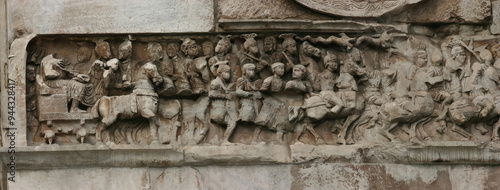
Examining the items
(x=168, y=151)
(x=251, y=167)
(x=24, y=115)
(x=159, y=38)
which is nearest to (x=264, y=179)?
(x=251, y=167)

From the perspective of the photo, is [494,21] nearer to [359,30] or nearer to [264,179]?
[359,30]

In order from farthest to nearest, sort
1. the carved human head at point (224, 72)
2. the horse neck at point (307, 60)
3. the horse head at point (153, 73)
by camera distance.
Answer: the horse neck at point (307, 60) < the carved human head at point (224, 72) < the horse head at point (153, 73)

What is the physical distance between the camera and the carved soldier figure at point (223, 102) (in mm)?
9422

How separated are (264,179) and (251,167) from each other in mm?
152

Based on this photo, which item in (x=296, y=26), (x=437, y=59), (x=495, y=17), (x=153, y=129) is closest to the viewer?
(x=153, y=129)

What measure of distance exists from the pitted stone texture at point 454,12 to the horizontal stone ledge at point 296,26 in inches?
14.4

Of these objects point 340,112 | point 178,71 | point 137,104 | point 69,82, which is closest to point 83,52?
point 69,82

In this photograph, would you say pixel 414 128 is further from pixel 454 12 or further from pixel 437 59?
pixel 454 12

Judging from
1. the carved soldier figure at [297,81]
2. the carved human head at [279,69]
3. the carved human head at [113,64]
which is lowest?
the carved soldier figure at [297,81]

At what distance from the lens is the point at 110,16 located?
9445 mm

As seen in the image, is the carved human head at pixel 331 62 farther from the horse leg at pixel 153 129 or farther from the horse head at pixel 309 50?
the horse leg at pixel 153 129

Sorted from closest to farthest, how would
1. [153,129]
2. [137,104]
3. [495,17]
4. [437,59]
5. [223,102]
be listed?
[137,104] → [153,129] → [223,102] → [437,59] → [495,17]

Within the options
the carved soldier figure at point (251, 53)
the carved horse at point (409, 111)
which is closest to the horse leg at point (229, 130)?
the carved soldier figure at point (251, 53)

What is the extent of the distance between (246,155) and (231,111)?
403 millimetres
